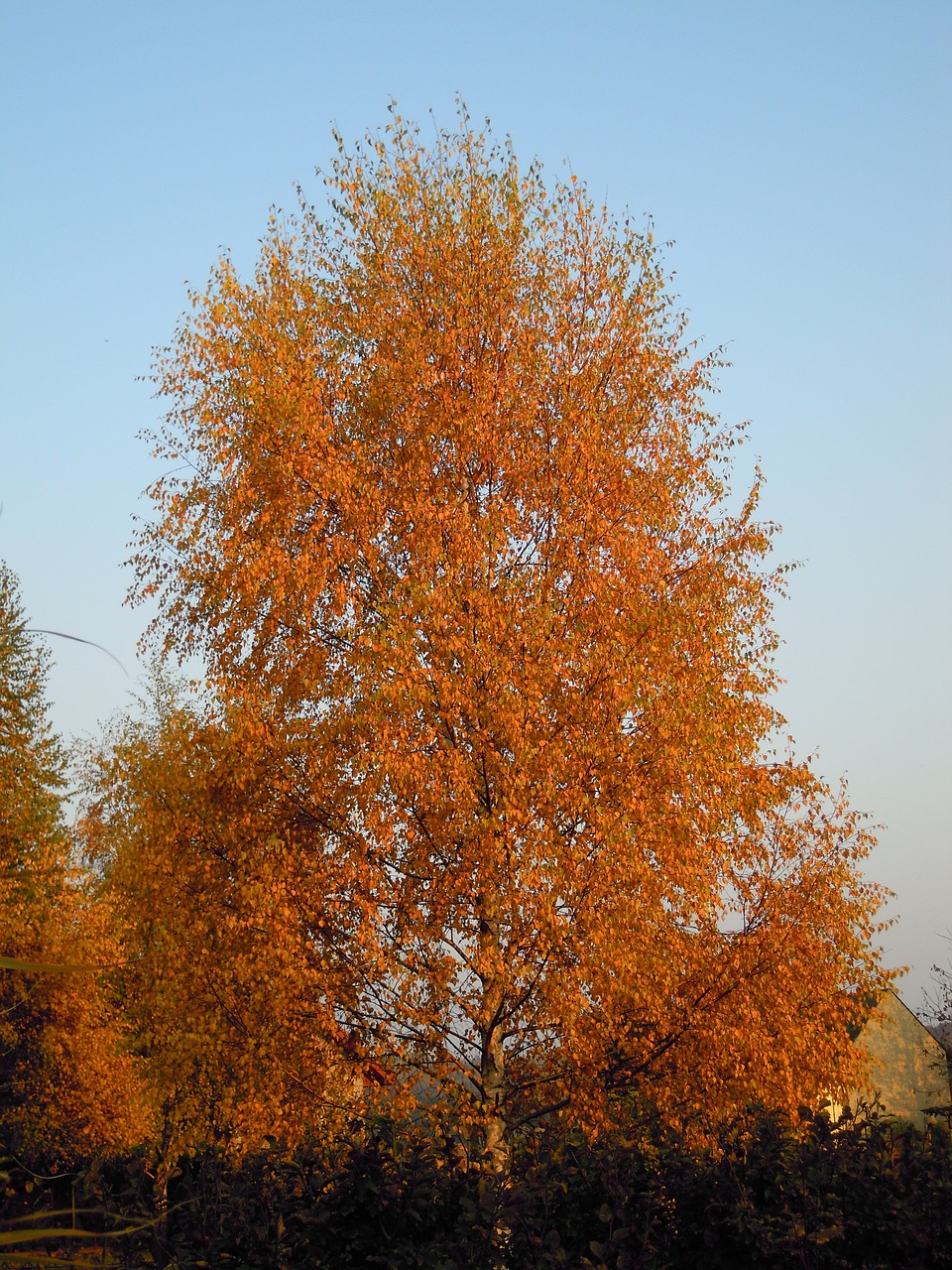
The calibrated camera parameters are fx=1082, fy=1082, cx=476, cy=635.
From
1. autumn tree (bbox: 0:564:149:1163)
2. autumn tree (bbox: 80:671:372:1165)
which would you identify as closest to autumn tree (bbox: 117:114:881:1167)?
autumn tree (bbox: 80:671:372:1165)

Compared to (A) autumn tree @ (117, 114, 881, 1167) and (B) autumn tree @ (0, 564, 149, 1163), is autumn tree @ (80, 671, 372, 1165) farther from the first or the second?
(B) autumn tree @ (0, 564, 149, 1163)

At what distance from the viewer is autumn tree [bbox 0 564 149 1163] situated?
25.0 m

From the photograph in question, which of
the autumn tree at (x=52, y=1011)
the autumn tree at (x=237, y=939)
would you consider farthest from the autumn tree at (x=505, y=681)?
the autumn tree at (x=52, y=1011)

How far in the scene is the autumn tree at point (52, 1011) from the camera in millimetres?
24969

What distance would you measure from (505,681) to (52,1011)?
2165 cm

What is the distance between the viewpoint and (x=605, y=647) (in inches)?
425

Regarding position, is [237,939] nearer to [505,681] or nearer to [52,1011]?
[505,681]

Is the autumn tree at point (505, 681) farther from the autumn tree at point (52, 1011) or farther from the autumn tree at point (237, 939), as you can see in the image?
the autumn tree at point (52, 1011)

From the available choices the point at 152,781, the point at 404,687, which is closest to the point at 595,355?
the point at 404,687

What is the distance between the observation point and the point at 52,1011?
26.9m

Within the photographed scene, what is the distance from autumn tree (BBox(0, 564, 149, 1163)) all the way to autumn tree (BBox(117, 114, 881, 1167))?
14.0 metres

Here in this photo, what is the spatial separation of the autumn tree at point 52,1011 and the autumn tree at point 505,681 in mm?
→ 13984

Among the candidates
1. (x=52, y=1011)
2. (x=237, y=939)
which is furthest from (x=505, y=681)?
(x=52, y=1011)

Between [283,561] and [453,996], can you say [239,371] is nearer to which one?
[283,561]
